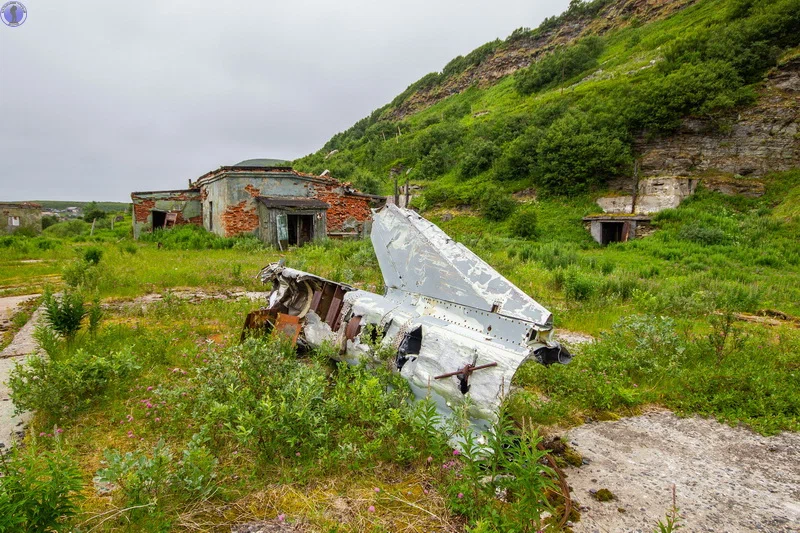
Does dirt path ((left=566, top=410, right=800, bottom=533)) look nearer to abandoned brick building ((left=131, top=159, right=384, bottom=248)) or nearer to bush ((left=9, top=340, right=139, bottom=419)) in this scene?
bush ((left=9, top=340, right=139, bottom=419))

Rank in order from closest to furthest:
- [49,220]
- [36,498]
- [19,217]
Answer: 1. [36,498]
2. [19,217]
3. [49,220]

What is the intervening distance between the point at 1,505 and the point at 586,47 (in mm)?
54622

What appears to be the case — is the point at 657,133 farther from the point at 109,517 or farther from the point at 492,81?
the point at 492,81

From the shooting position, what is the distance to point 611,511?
2.46m

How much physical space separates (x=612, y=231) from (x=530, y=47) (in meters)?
58.0

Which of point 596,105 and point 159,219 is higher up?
point 596,105

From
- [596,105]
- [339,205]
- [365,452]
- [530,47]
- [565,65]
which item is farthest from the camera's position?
[530,47]

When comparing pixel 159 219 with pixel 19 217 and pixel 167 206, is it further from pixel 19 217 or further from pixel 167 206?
pixel 19 217

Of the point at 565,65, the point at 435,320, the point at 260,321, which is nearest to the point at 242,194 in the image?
the point at 260,321

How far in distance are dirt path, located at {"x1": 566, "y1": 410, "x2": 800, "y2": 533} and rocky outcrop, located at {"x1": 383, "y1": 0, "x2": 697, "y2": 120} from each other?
60421 millimetres

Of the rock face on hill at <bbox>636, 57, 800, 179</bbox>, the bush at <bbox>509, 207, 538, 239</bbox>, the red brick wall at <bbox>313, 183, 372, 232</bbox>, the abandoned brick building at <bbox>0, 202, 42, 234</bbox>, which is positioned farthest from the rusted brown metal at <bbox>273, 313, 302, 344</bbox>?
the abandoned brick building at <bbox>0, 202, 42, 234</bbox>

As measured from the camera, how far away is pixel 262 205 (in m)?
17.8

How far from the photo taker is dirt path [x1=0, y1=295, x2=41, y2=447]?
3.22 meters

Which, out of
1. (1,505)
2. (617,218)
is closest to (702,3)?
(617,218)
